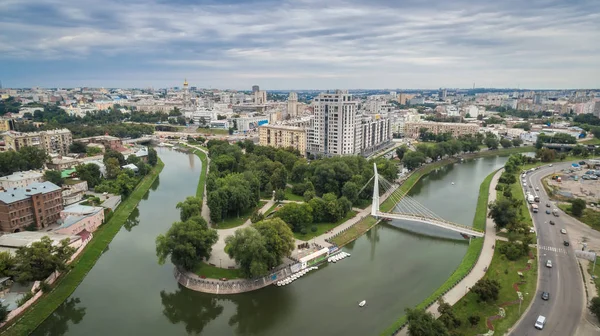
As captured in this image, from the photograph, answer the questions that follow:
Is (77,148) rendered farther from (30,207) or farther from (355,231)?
(355,231)

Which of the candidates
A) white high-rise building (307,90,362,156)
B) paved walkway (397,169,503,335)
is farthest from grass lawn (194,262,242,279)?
white high-rise building (307,90,362,156)

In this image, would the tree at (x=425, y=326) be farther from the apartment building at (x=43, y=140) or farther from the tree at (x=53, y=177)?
the apartment building at (x=43, y=140)

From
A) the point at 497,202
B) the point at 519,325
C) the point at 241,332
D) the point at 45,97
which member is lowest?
the point at 241,332

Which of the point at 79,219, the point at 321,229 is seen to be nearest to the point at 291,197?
the point at 321,229

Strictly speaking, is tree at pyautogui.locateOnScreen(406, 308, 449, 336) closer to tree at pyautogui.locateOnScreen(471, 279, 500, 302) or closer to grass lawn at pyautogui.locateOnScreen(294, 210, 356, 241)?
tree at pyautogui.locateOnScreen(471, 279, 500, 302)

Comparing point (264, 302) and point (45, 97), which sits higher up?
point (45, 97)

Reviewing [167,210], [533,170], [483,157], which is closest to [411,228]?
[167,210]

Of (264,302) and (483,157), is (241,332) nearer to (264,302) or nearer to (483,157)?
(264,302)
